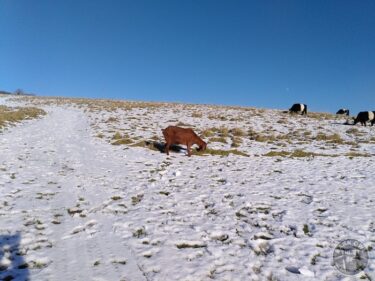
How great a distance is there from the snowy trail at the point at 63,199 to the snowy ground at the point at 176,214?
0.11ft

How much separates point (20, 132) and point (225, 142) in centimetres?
1301

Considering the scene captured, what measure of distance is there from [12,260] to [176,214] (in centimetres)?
390

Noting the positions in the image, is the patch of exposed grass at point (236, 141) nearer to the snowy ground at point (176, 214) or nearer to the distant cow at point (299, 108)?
the snowy ground at point (176, 214)

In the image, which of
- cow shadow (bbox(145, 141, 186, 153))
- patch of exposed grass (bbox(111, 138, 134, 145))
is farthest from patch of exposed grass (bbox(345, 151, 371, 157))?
patch of exposed grass (bbox(111, 138, 134, 145))

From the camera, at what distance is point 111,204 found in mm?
9086

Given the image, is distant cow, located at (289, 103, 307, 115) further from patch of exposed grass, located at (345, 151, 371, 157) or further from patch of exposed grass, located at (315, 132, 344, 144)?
patch of exposed grass, located at (345, 151, 371, 157)

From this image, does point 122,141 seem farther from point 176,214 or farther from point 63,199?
point 176,214

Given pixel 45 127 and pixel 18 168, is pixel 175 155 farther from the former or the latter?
pixel 45 127

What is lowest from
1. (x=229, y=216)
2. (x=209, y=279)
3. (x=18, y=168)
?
(x=209, y=279)

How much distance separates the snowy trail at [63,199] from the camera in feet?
19.5

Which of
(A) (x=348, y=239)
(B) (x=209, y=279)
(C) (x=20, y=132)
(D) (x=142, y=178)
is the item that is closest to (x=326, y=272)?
(A) (x=348, y=239)

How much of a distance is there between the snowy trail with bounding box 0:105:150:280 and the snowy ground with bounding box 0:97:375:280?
0.03 m

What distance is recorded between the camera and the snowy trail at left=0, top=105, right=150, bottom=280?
19.5 feet

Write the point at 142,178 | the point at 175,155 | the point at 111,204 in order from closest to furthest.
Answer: the point at 111,204
the point at 142,178
the point at 175,155
